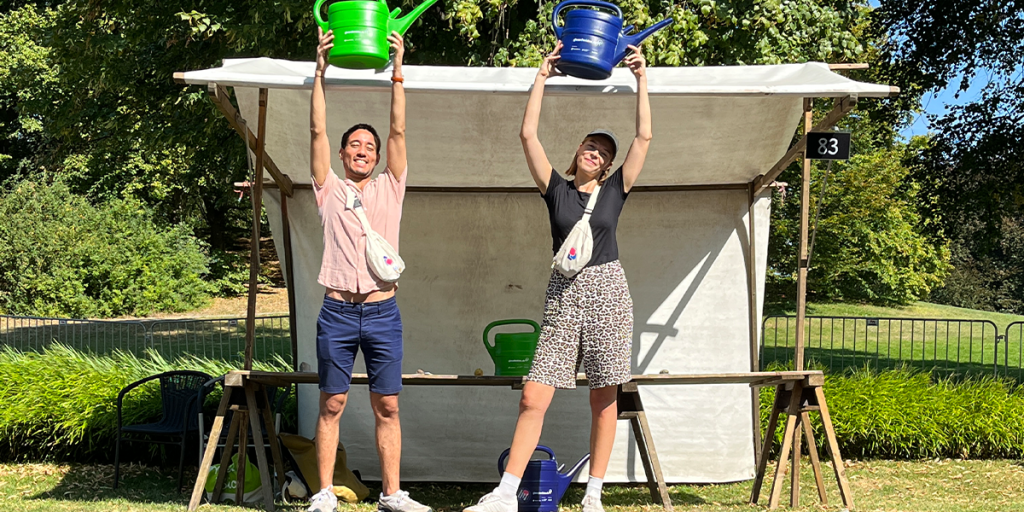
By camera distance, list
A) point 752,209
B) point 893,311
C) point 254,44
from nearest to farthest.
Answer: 1. point 752,209
2. point 254,44
3. point 893,311

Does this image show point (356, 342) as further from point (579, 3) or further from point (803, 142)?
point (803, 142)

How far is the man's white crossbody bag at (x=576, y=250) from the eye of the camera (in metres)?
3.82

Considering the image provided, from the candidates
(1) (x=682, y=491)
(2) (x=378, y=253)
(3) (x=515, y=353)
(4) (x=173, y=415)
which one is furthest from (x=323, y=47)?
(1) (x=682, y=491)

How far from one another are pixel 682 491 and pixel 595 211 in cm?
265

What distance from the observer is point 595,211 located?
3.91 m

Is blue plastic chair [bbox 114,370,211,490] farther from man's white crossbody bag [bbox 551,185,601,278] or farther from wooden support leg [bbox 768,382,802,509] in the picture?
wooden support leg [bbox 768,382,802,509]

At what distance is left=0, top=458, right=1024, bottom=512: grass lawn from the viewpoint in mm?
5098

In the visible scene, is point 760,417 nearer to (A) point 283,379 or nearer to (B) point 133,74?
(A) point 283,379

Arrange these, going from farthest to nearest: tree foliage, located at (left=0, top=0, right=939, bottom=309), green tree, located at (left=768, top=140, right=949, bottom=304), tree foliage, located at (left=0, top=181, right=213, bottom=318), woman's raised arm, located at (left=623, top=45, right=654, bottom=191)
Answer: green tree, located at (left=768, top=140, right=949, bottom=304)
tree foliage, located at (left=0, top=181, right=213, bottom=318)
tree foliage, located at (left=0, top=0, right=939, bottom=309)
woman's raised arm, located at (left=623, top=45, right=654, bottom=191)

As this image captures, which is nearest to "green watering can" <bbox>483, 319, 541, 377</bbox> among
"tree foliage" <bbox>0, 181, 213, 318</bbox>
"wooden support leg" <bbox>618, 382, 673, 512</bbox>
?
"wooden support leg" <bbox>618, 382, 673, 512</bbox>

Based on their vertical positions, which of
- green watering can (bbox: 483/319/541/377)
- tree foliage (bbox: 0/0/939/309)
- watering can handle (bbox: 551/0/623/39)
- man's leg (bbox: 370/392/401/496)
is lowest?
man's leg (bbox: 370/392/401/496)

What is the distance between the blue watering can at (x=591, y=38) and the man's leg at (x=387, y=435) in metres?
1.58

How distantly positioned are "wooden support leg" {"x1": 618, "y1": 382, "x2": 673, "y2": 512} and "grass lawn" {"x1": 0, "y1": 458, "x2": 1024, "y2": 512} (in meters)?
0.14

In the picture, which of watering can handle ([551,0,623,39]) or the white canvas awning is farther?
the white canvas awning
